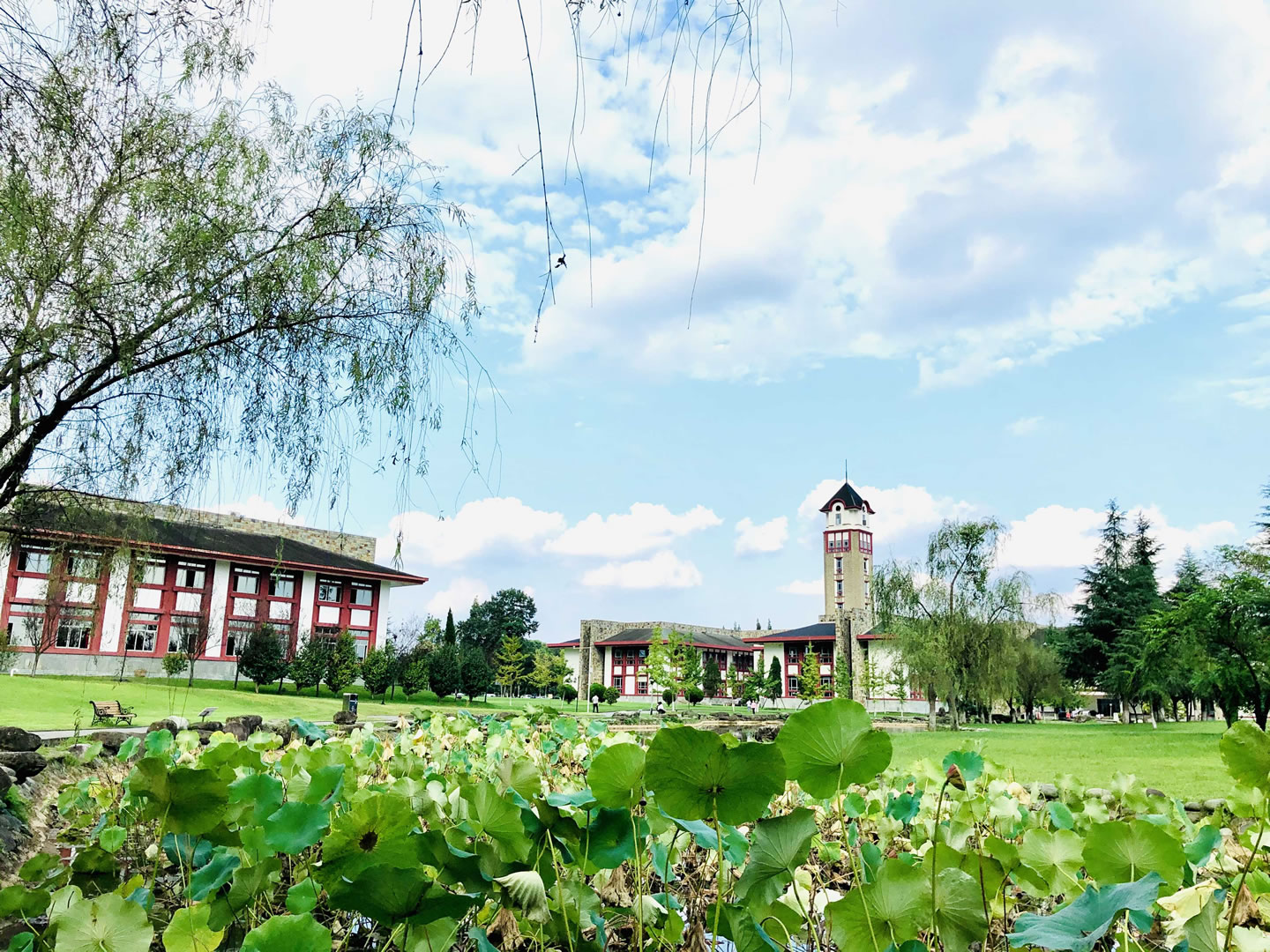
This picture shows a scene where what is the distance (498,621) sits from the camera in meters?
56.8

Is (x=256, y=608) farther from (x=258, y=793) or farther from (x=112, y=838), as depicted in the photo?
(x=258, y=793)

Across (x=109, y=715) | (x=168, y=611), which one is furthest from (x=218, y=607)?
(x=109, y=715)

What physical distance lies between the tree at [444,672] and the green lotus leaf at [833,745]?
29.8m

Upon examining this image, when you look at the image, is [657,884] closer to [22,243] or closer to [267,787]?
[267,787]

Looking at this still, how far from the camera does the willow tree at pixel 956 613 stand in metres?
22.5

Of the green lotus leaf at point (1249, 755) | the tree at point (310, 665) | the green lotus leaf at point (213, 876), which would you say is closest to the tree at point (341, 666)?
the tree at point (310, 665)

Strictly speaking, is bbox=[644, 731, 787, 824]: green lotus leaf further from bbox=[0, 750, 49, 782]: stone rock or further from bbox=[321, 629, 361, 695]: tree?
bbox=[321, 629, 361, 695]: tree

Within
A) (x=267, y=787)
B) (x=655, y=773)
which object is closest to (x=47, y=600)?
(x=267, y=787)

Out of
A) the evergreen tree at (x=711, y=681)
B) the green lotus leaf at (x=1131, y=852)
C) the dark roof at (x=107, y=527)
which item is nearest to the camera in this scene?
the green lotus leaf at (x=1131, y=852)

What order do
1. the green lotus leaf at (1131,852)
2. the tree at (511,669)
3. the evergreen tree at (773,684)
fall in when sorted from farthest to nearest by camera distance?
the evergreen tree at (773,684) < the tree at (511,669) < the green lotus leaf at (1131,852)

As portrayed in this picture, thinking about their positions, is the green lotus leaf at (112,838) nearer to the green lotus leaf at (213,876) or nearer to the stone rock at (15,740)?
the green lotus leaf at (213,876)

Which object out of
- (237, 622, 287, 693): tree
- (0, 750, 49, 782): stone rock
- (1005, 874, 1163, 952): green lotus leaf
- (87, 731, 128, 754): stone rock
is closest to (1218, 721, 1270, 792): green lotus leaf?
(1005, 874, 1163, 952): green lotus leaf

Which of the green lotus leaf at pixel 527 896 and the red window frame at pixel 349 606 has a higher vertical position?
the red window frame at pixel 349 606

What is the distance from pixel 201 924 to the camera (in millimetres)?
1044
